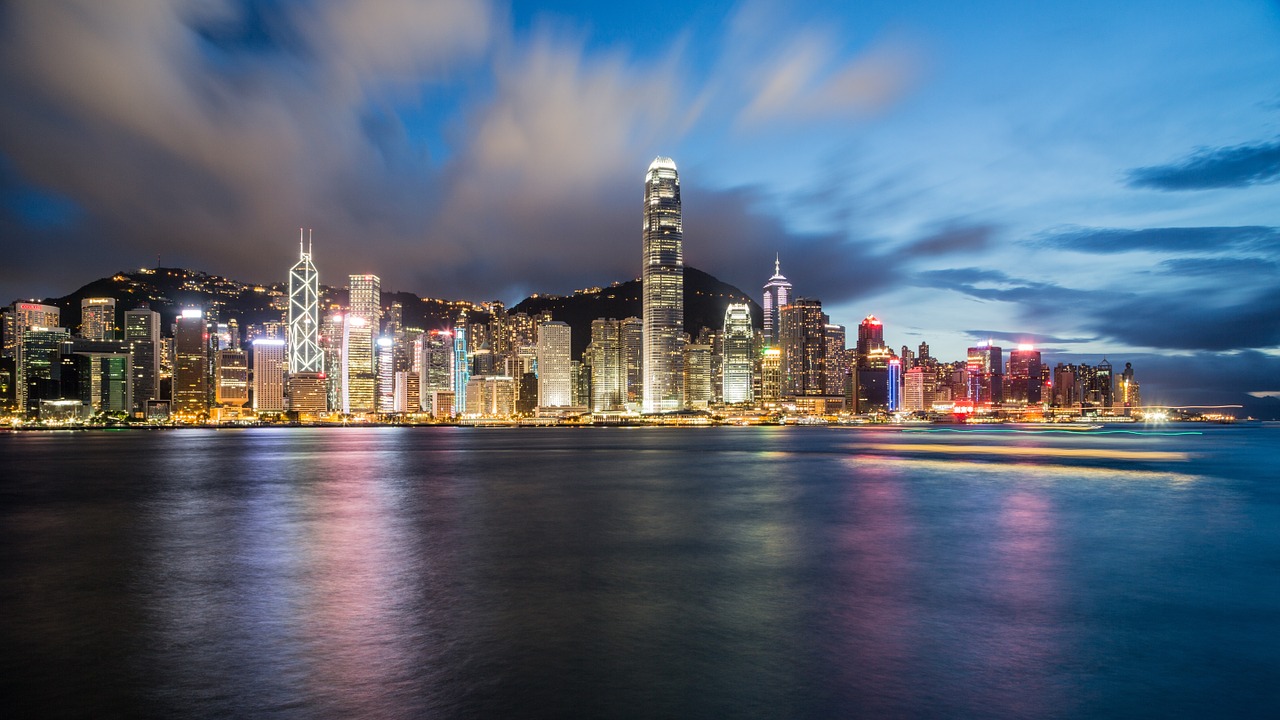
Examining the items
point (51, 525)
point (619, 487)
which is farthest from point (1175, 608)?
point (51, 525)

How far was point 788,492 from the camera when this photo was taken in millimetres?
51281

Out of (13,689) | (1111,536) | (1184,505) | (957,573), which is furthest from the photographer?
(1184,505)

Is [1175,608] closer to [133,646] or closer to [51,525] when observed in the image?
[133,646]

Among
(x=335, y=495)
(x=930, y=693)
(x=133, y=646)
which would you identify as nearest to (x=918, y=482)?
(x=335, y=495)

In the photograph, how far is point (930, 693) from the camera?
519 inches

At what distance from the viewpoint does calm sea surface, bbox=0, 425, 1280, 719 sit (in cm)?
1327

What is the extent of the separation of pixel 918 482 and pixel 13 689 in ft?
178

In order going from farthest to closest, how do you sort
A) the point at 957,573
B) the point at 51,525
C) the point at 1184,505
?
the point at 1184,505
the point at 51,525
the point at 957,573

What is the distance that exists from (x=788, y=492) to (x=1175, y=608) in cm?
3163

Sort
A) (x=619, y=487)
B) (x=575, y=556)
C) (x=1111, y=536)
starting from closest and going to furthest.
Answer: (x=575, y=556), (x=1111, y=536), (x=619, y=487)

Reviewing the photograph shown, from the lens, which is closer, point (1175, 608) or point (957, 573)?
point (1175, 608)

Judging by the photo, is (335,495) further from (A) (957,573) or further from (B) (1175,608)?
(B) (1175,608)

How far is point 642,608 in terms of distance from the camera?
19.3m

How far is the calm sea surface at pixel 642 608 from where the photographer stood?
13.3 meters
